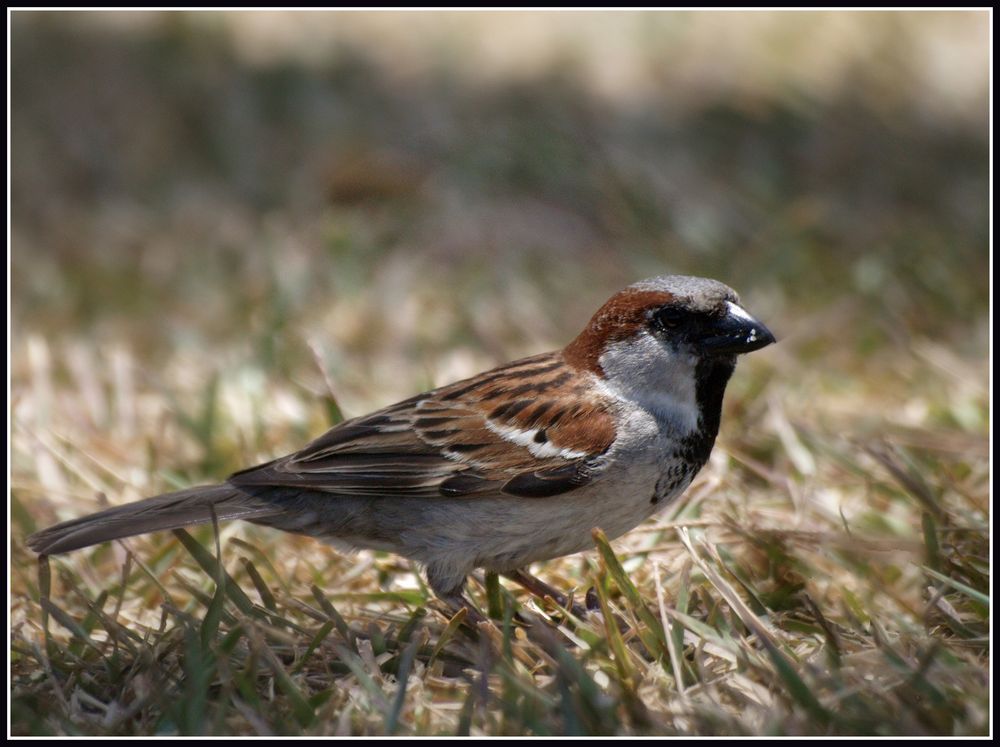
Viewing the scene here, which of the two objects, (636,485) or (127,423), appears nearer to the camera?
(636,485)

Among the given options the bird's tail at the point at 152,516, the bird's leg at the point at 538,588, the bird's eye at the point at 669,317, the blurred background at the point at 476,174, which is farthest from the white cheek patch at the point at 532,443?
the blurred background at the point at 476,174

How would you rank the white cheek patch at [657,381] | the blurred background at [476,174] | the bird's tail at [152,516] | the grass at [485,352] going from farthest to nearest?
the blurred background at [476,174] → the white cheek patch at [657,381] → the bird's tail at [152,516] → the grass at [485,352]

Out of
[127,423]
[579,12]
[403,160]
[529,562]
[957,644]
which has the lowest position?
[957,644]

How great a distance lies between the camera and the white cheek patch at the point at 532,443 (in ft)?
11.7

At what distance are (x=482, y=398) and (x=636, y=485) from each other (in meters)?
0.59

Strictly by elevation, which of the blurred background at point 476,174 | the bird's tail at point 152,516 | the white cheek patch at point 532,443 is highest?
the blurred background at point 476,174

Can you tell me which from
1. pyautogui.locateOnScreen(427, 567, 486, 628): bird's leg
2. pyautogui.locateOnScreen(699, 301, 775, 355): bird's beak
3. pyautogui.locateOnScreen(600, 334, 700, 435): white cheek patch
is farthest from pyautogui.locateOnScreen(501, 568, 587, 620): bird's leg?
pyautogui.locateOnScreen(699, 301, 775, 355): bird's beak

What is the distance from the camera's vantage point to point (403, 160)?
7.40 meters

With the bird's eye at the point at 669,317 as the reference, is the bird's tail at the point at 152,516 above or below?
below

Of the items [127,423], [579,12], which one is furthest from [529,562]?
[579,12]

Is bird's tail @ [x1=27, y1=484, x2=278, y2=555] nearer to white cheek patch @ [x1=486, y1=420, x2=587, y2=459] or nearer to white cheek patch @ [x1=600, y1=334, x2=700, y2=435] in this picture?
white cheek patch @ [x1=486, y1=420, x2=587, y2=459]

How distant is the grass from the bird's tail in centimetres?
13

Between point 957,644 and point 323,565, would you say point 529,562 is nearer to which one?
point 323,565

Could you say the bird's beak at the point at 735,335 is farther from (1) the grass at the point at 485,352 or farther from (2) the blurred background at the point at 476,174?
(2) the blurred background at the point at 476,174
